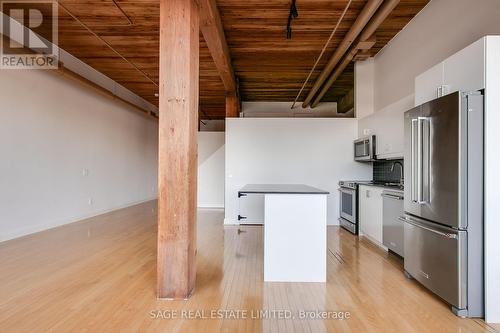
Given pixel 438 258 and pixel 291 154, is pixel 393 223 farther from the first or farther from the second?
pixel 291 154

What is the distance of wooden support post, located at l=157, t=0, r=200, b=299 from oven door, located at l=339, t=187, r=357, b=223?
360cm

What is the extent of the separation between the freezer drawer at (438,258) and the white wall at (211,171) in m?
6.69

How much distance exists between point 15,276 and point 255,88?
661cm

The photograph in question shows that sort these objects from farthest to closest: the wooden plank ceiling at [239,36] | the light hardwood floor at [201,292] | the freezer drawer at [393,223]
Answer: the wooden plank ceiling at [239,36]
the freezer drawer at [393,223]
the light hardwood floor at [201,292]

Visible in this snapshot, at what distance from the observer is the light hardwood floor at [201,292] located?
2.18 m

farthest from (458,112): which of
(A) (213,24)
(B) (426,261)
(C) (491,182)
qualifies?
(A) (213,24)

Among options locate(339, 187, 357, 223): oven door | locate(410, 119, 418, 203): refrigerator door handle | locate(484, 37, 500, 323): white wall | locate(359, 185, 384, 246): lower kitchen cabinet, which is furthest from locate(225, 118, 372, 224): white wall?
locate(484, 37, 500, 323): white wall

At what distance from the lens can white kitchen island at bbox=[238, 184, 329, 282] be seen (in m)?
3.08

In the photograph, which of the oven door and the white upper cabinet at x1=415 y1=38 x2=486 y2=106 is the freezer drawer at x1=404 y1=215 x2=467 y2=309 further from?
the oven door

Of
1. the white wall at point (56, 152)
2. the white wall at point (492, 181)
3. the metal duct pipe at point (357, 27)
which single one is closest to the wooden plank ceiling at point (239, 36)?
the metal duct pipe at point (357, 27)

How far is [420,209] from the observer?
2848 millimetres

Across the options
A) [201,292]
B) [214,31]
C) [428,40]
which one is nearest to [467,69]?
[428,40]

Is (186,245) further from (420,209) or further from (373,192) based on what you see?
(373,192)

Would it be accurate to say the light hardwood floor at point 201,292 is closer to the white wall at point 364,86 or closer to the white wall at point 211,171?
the white wall at point 364,86
